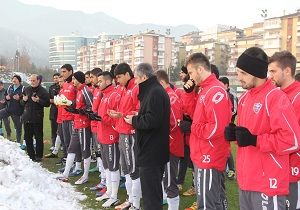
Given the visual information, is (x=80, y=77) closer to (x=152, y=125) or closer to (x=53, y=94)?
(x=53, y=94)

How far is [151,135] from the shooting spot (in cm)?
504

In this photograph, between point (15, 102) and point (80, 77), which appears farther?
point (15, 102)

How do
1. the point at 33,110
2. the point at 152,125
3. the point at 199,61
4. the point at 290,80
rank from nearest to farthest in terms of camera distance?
1. the point at 290,80
2. the point at 199,61
3. the point at 152,125
4. the point at 33,110

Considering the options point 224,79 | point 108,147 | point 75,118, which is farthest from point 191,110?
point 75,118

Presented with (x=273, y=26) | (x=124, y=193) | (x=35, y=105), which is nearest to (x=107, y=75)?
(x=124, y=193)

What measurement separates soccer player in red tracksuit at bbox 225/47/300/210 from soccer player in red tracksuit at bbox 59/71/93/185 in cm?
486

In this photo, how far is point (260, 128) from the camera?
11.4ft

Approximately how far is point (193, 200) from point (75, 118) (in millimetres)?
3140

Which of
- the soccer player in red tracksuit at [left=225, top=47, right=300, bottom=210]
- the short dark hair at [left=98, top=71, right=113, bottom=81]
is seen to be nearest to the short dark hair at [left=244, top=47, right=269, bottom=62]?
the soccer player in red tracksuit at [left=225, top=47, right=300, bottom=210]

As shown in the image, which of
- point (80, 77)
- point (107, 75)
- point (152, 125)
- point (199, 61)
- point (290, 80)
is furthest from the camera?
point (80, 77)

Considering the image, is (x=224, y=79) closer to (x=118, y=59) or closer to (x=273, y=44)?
(x=273, y=44)

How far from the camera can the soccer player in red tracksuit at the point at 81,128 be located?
809 cm

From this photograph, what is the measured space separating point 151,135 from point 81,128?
11.4ft

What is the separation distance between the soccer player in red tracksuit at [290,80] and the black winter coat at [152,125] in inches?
60.4
